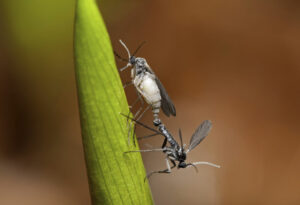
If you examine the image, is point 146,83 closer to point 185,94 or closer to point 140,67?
point 140,67

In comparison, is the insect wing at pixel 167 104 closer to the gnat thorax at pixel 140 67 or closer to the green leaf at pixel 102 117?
the gnat thorax at pixel 140 67

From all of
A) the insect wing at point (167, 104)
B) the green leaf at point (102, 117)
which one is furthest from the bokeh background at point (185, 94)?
the green leaf at point (102, 117)

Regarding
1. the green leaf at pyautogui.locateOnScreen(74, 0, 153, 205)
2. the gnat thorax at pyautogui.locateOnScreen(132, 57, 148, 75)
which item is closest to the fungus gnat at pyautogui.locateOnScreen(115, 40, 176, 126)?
the gnat thorax at pyautogui.locateOnScreen(132, 57, 148, 75)

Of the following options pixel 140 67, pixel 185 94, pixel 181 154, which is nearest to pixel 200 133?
pixel 181 154

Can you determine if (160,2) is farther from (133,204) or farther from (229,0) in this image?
(133,204)

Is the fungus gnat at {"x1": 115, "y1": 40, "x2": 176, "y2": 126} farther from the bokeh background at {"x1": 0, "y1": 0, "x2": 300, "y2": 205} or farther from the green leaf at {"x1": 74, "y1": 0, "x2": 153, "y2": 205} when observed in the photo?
the bokeh background at {"x1": 0, "y1": 0, "x2": 300, "y2": 205}
